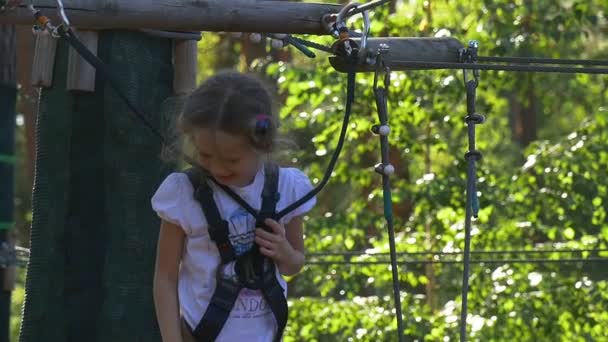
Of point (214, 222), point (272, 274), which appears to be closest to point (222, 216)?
point (214, 222)

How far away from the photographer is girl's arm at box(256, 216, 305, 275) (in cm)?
230

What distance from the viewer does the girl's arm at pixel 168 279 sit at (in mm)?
2303

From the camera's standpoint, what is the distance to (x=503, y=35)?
6.56m

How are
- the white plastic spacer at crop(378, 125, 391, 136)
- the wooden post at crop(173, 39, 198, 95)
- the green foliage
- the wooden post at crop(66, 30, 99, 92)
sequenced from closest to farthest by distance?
the white plastic spacer at crop(378, 125, 391, 136) < the wooden post at crop(66, 30, 99, 92) < the wooden post at crop(173, 39, 198, 95) < the green foliage

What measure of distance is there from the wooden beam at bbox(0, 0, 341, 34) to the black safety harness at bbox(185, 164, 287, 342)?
0.72 m

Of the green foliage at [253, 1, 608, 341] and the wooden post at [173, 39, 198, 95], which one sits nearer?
the wooden post at [173, 39, 198, 95]

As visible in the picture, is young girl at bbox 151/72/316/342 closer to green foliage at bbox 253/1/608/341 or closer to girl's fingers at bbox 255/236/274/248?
girl's fingers at bbox 255/236/274/248

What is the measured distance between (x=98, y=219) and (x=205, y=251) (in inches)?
38.7

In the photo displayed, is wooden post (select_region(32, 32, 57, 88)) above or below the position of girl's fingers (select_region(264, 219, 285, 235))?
above

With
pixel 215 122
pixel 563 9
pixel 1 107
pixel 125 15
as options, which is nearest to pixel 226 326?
pixel 215 122

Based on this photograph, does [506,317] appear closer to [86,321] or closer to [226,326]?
[86,321]

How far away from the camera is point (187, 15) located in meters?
2.94

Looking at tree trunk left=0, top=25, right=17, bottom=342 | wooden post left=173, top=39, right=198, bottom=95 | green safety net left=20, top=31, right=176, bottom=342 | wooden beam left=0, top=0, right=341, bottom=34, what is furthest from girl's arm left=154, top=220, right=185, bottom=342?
tree trunk left=0, top=25, right=17, bottom=342

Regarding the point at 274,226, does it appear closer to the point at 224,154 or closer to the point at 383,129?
the point at 224,154
